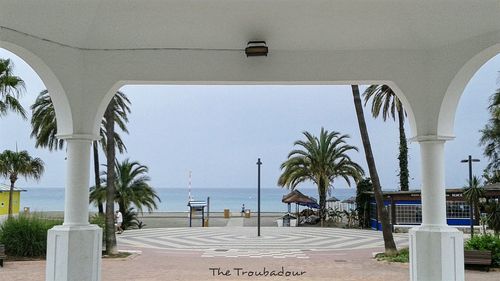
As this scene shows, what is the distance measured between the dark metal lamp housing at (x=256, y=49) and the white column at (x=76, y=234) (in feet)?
7.33

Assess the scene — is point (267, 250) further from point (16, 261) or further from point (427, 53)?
point (427, 53)

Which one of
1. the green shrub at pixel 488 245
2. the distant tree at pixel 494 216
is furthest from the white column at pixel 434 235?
the distant tree at pixel 494 216

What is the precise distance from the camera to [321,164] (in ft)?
88.0

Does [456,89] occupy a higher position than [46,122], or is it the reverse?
[46,122]

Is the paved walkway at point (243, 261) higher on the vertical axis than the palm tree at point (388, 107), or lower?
lower

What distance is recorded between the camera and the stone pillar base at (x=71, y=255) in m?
5.68

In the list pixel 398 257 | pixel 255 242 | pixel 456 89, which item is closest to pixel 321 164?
pixel 255 242

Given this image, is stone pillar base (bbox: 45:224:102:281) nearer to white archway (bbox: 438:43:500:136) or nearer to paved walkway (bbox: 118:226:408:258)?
white archway (bbox: 438:43:500:136)

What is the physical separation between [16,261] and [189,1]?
1028 centimetres

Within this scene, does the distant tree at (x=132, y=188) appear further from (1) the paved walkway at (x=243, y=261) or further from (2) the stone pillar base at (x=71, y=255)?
(2) the stone pillar base at (x=71, y=255)

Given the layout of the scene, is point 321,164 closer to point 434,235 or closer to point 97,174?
point 97,174

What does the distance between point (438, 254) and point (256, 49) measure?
3298 millimetres

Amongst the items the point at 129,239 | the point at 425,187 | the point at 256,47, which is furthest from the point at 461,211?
the point at 256,47

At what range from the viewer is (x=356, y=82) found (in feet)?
20.1
